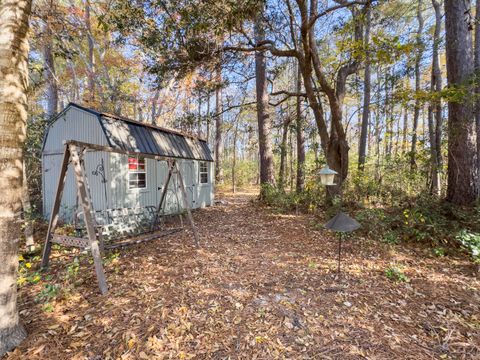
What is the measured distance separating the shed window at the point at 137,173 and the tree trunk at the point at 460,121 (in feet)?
27.2

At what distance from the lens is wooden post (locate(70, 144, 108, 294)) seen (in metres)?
3.17

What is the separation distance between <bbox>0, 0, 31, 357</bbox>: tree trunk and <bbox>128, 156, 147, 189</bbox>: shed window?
16.8 feet

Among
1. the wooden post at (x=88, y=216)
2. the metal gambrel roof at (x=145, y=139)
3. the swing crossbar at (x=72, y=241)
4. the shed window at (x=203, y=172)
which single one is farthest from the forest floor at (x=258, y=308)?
the shed window at (x=203, y=172)

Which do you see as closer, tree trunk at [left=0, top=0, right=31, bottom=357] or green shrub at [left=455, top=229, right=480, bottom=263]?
tree trunk at [left=0, top=0, right=31, bottom=357]

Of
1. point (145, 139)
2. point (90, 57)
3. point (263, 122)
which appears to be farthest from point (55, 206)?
point (90, 57)

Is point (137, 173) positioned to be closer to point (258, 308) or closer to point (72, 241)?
point (72, 241)

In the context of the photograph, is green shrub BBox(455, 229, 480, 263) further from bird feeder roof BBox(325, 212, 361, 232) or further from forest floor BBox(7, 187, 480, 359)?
bird feeder roof BBox(325, 212, 361, 232)

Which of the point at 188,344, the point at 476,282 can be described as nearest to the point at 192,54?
the point at 188,344

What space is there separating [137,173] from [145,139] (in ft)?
3.68

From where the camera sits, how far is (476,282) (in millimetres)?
3406

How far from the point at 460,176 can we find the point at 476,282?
2.77 metres

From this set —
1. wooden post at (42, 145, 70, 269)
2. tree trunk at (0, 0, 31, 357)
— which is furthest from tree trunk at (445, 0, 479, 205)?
wooden post at (42, 145, 70, 269)

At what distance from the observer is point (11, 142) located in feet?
6.88

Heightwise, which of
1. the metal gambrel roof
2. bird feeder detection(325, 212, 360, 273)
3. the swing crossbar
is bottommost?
the swing crossbar
